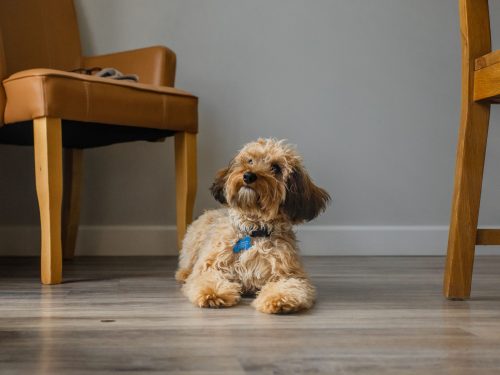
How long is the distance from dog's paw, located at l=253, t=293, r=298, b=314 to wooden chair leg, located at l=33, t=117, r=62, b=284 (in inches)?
29.7

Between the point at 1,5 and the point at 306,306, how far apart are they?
1730 mm

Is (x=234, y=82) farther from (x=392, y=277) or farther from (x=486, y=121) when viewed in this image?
(x=486, y=121)

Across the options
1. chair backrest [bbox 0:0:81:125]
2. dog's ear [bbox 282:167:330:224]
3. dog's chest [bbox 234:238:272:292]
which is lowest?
dog's chest [bbox 234:238:272:292]

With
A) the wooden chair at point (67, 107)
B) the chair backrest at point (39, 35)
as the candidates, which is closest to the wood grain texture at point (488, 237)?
the wooden chair at point (67, 107)

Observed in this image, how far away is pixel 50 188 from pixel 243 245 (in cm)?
64

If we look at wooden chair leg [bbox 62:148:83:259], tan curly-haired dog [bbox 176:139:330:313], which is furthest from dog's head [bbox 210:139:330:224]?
wooden chair leg [bbox 62:148:83:259]

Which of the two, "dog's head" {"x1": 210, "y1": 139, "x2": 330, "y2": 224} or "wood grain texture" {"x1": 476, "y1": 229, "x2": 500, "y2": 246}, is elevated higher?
"dog's head" {"x1": 210, "y1": 139, "x2": 330, "y2": 224}

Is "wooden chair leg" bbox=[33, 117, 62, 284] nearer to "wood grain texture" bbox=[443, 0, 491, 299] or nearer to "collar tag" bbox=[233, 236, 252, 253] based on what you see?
"collar tag" bbox=[233, 236, 252, 253]

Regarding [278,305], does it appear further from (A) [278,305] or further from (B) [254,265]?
(B) [254,265]

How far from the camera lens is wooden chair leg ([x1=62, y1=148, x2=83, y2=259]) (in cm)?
258

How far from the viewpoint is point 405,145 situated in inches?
113

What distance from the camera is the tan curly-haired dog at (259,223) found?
61.7 inches

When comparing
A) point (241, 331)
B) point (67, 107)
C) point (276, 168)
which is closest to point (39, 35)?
point (67, 107)

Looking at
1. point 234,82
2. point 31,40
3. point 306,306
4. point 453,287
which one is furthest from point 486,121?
point 31,40
